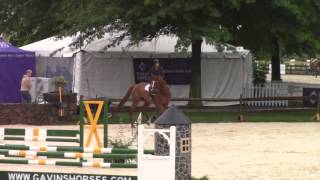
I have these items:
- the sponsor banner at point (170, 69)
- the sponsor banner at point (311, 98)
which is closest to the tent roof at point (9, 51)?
the sponsor banner at point (170, 69)

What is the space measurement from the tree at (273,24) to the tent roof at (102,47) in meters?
2.49

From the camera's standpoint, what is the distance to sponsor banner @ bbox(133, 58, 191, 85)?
103ft

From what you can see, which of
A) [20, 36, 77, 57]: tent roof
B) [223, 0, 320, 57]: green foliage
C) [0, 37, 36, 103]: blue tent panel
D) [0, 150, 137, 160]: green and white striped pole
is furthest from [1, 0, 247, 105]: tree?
[0, 150, 137, 160]: green and white striped pole

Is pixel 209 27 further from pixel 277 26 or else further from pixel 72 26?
pixel 72 26

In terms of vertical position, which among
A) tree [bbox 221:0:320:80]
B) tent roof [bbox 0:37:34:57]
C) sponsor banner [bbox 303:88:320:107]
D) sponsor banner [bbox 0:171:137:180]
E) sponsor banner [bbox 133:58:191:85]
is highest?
tree [bbox 221:0:320:80]

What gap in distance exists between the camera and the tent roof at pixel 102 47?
30.8 m

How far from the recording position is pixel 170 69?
104 feet

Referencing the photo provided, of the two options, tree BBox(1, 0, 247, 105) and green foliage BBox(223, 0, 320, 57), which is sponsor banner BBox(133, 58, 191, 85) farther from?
green foliage BBox(223, 0, 320, 57)

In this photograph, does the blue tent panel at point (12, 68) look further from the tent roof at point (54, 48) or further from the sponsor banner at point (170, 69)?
the sponsor banner at point (170, 69)

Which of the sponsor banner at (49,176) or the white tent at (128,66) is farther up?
the white tent at (128,66)

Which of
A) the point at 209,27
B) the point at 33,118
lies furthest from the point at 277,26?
the point at 33,118

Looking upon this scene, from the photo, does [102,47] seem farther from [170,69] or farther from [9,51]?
[9,51]

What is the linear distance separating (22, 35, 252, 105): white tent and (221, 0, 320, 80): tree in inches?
127

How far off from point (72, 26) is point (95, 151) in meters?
17.3
